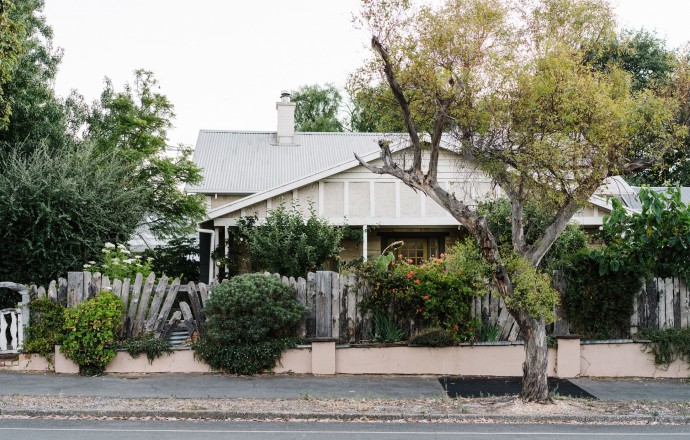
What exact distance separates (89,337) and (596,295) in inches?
346

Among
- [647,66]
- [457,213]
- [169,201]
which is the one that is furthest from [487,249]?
[647,66]

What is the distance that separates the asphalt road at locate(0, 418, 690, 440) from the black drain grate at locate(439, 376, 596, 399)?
169 centimetres

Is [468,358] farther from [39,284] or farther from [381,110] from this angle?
[39,284]

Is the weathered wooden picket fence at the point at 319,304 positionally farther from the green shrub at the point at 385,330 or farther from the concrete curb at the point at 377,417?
the concrete curb at the point at 377,417

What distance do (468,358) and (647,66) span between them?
28.8 meters

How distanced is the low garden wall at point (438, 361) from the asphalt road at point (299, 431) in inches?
123

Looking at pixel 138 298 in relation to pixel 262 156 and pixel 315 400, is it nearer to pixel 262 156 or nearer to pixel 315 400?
pixel 315 400

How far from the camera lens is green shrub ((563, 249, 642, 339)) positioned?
42.6 ft

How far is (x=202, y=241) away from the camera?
76.5 ft

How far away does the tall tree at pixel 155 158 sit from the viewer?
20.4 metres

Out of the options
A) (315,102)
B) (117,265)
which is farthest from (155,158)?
(315,102)

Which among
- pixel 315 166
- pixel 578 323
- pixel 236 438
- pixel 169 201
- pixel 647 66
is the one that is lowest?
pixel 236 438

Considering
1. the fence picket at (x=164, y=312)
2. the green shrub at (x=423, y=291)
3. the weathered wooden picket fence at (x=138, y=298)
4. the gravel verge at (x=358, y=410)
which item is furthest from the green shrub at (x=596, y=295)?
the fence picket at (x=164, y=312)

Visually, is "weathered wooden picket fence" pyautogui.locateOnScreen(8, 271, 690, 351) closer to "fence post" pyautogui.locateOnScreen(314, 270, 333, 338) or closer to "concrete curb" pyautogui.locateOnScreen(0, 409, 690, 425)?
"fence post" pyautogui.locateOnScreen(314, 270, 333, 338)
